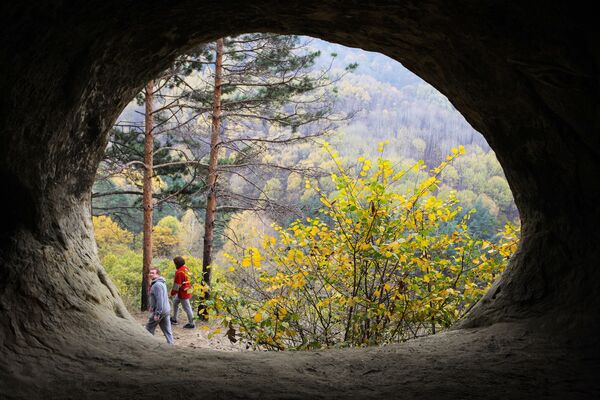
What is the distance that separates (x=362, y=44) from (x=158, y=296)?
5275 mm

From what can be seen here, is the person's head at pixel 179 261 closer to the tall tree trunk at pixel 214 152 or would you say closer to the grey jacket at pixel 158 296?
the grey jacket at pixel 158 296

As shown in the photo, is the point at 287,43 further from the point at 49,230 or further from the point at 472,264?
the point at 49,230

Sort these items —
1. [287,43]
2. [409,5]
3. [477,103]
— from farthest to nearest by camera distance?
1. [287,43]
2. [477,103]
3. [409,5]

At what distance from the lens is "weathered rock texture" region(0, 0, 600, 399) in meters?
2.63

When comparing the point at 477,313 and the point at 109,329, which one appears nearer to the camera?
the point at 109,329

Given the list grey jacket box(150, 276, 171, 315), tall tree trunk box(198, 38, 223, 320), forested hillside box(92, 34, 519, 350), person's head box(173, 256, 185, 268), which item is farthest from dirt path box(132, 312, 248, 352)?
grey jacket box(150, 276, 171, 315)

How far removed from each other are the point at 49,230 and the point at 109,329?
0.93 meters

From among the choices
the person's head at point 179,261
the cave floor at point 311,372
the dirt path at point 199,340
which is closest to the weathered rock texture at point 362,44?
the cave floor at point 311,372

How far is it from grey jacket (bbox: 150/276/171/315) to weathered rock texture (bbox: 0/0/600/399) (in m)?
3.17

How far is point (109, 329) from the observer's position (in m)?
3.48

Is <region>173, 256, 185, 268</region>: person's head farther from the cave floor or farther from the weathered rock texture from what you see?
the cave floor

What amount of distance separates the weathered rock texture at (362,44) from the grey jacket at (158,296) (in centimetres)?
317

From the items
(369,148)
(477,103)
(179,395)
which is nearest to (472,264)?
(477,103)

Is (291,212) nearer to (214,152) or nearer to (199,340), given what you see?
(214,152)
